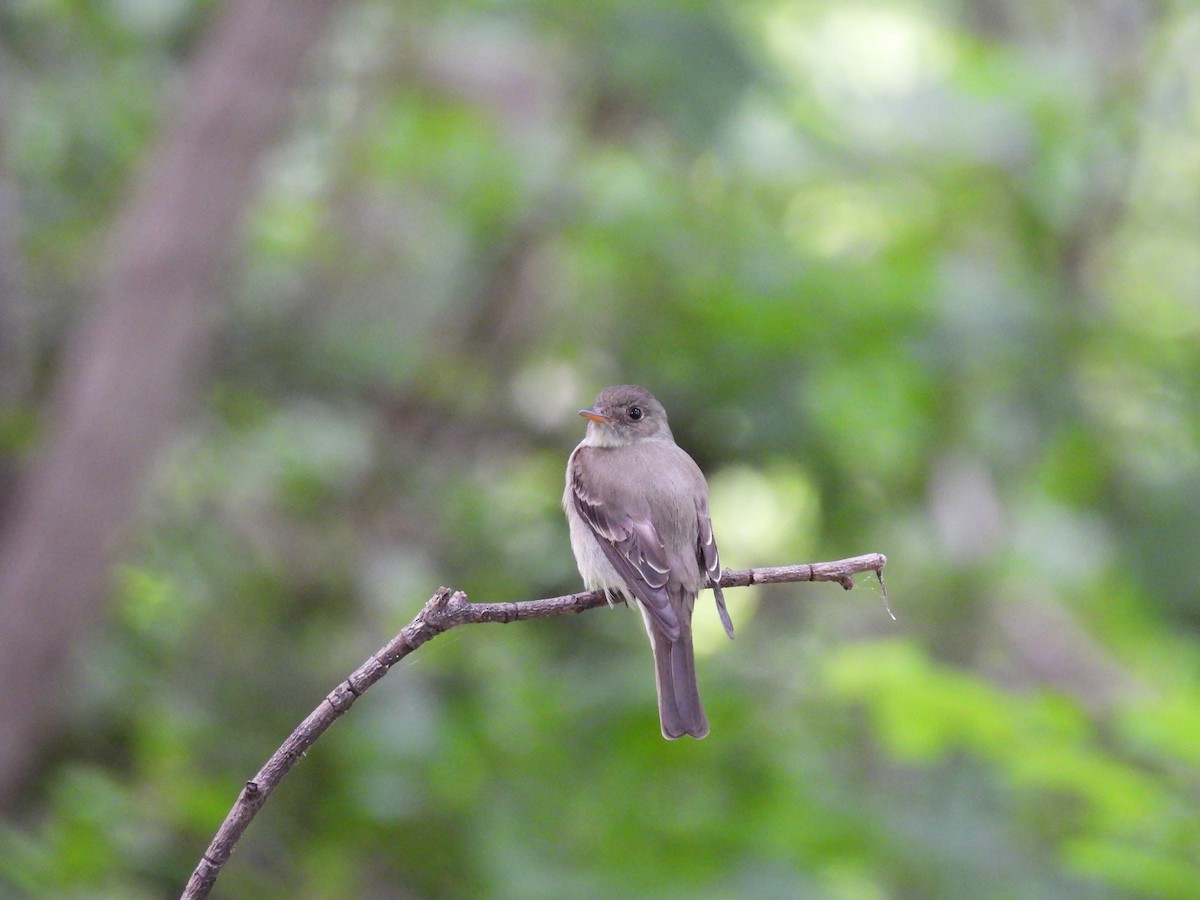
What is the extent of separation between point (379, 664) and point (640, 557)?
1954 millimetres

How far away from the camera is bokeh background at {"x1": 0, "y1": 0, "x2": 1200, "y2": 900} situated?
6.32m

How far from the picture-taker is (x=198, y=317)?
21.1 feet

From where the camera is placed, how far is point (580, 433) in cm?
730

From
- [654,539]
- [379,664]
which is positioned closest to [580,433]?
[654,539]

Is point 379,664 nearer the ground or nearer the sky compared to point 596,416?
nearer the ground

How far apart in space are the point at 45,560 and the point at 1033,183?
6.13 meters

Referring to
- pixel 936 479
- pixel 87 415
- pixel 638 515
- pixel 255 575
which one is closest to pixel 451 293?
pixel 255 575

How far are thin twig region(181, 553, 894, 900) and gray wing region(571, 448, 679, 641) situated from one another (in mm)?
1198

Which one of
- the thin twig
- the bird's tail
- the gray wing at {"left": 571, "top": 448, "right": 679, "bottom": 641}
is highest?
the gray wing at {"left": 571, "top": 448, "right": 679, "bottom": 641}

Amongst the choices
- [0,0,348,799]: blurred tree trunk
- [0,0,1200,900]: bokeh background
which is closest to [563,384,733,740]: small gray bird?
[0,0,1200,900]: bokeh background

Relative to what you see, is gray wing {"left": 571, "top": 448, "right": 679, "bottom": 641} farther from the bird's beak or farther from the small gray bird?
the bird's beak

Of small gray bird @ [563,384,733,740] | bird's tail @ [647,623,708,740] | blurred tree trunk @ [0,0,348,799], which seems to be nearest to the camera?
bird's tail @ [647,623,708,740]

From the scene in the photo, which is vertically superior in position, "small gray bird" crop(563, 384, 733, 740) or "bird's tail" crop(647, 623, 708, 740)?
"small gray bird" crop(563, 384, 733, 740)

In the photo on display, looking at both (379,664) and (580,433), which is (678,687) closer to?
(379,664)
